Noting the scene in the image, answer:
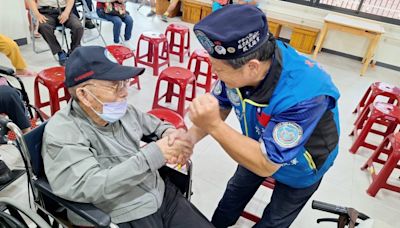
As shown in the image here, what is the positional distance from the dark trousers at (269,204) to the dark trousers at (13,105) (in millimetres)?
1519

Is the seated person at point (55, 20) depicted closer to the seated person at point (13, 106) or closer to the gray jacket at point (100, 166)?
the seated person at point (13, 106)

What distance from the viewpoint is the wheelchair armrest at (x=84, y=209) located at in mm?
1151

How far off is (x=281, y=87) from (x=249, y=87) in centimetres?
13

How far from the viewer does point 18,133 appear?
133 centimetres

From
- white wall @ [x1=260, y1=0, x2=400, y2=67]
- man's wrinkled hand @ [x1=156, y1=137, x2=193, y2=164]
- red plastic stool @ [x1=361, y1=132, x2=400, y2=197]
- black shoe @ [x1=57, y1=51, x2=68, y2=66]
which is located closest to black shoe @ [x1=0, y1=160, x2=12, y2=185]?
man's wrinkled hand @ [x1=156, y1=137, x2=193, y2=164]

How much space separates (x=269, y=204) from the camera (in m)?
1.59

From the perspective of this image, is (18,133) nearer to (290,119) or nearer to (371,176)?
(290,119)

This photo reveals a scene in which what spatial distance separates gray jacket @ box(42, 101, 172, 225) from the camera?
3.93 feet

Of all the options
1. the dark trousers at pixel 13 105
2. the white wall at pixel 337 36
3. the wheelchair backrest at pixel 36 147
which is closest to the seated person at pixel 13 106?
the dark trousers at pixel 13 105

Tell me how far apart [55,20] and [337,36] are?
452 cm

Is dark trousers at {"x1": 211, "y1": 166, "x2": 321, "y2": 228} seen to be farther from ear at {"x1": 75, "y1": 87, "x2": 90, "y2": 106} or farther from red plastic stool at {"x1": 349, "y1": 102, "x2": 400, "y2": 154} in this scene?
red plastic stool at {"x1": 349, "y1": 102, "x2": 400, "y2": 154}

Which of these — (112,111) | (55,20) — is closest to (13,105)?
(112,111)

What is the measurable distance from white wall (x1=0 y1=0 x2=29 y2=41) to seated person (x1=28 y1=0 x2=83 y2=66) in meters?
0.33

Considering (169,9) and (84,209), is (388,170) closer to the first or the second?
(84,209)
